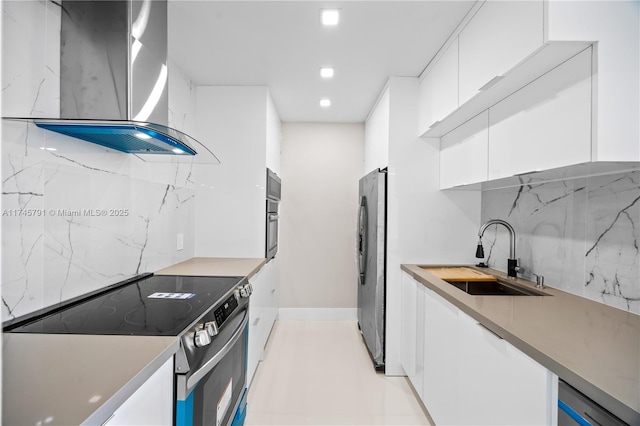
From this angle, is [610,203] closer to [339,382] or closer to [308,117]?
[339,382]

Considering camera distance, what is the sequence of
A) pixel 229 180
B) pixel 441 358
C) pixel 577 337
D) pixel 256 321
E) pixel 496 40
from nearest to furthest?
pixel 577 337, pixel 496 40, pixel 441 358, pixel 256 321, pixel 229 180

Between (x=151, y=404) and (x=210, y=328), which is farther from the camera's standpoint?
(x=210, y=328)

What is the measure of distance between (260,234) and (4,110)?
1.93m

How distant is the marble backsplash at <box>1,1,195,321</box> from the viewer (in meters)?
1.34

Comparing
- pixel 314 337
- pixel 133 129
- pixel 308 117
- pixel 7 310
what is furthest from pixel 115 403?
pixel 308 117

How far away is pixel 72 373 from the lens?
93cm

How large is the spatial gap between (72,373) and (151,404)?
25cm

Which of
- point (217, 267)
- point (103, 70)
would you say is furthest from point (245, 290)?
point (103, 70)

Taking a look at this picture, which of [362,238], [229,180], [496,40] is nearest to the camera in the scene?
[496,40]

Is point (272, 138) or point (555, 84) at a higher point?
point (272, 138)

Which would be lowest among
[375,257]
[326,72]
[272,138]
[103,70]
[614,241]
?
[375,257]

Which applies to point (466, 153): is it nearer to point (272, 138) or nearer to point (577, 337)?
point (577, 337)

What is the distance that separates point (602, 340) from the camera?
1259 mm

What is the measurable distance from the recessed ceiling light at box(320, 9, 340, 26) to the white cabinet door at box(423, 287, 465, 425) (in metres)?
1.68
